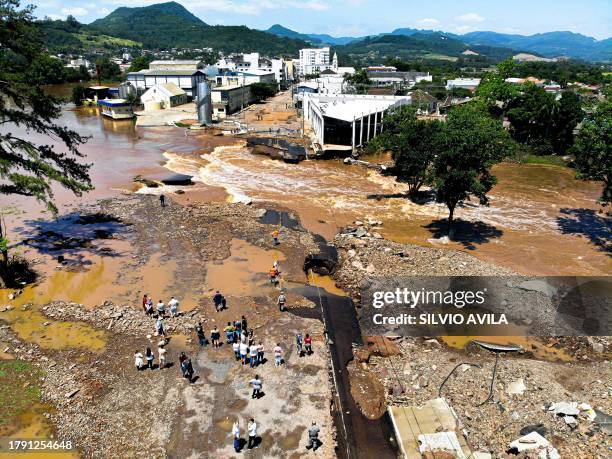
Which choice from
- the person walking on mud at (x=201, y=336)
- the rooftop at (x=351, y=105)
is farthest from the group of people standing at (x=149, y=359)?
the rooftop at (x=351, y=105)

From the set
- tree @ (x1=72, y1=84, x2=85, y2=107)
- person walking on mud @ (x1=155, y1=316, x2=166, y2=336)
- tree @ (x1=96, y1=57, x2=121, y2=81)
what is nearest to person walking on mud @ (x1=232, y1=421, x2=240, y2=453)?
person walking on mud @ (x1=155, y1=316, x2=166, y2=336)

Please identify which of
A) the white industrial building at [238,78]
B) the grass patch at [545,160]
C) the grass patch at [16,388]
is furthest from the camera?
the white industrial building at [238,78]

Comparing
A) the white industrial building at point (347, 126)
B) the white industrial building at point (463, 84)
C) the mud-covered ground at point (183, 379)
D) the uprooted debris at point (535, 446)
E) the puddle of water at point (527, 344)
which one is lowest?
the puddle of water at point (527, 344)

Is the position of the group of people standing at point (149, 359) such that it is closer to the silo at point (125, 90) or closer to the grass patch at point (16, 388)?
the grass patch at point (16, 388)

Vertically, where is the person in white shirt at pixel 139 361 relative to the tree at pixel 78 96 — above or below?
below

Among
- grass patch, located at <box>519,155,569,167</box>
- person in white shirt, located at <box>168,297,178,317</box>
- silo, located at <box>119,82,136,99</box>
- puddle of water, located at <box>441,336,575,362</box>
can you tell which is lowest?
puddle of water, located at <box>441,336,575,362</box>

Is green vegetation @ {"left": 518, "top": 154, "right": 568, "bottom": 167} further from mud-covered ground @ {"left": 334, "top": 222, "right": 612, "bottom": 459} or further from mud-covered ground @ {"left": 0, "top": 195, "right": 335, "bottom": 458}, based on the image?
mud-covered ground @ {"left": 0, "top": 195, "right": 335, "bottom": 458}

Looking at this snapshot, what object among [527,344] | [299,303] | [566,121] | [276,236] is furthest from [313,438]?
[566,121]
